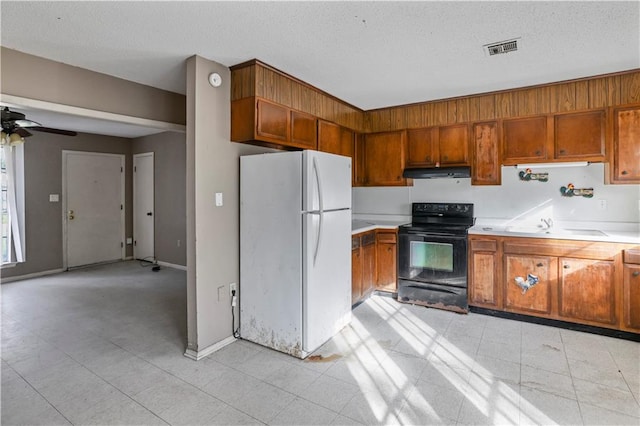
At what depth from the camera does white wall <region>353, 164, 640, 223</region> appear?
11.2 feet

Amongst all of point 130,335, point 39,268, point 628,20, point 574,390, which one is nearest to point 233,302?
point 130,335

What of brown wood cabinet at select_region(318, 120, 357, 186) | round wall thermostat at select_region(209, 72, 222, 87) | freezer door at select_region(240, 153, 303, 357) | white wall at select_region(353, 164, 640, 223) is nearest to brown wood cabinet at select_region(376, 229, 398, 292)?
white wall at select_region(353, 164, 640, 223)

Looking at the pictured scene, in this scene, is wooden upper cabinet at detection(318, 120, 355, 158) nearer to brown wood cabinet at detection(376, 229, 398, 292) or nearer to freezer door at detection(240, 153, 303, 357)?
freezer door at detection(240, 153, 303, 357)

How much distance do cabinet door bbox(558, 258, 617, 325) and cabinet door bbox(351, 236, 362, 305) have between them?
1.95 m

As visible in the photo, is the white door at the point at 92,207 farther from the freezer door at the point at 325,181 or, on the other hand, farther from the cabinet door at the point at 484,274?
the cabinet door at the point at 484,274

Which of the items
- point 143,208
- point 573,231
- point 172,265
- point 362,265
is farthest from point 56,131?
point 573,231

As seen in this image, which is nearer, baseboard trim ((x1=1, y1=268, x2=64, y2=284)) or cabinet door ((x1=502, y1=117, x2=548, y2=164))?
cabinet door ((x1=502, y1=117, x2=548, y2=164))

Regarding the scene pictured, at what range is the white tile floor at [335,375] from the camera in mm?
2016

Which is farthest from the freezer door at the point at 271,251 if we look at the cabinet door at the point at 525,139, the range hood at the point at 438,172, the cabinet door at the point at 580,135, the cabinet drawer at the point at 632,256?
the cabinet drawer at the point at 632,256

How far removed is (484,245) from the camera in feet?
11.7

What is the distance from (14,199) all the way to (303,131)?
16.0ft

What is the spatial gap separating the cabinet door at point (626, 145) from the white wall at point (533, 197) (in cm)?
32

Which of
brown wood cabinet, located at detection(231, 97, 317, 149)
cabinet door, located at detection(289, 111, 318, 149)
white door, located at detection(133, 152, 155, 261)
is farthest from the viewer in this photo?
white door, located at detection(133, 152, 155, 261)

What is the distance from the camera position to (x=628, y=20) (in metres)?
2.14
